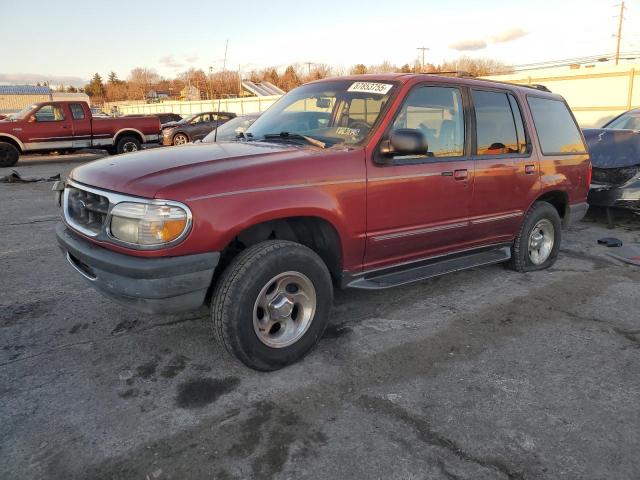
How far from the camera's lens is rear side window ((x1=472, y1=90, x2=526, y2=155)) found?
423 cm

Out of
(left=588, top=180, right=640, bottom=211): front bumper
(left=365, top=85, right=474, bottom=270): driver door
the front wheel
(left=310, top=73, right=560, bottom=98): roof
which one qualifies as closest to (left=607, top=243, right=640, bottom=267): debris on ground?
(left=588, top=180, right=640, bottom=211): front bumper

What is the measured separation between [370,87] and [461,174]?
3.31 ft

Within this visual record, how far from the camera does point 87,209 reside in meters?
3.09

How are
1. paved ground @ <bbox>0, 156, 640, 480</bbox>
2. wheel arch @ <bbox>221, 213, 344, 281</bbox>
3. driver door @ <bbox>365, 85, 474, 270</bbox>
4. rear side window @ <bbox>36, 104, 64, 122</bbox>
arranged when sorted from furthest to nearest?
rear side window @ <bbox>36, 104, 64, 122</bbox>
driver door @ <bbox>365, 85, 474, 270</bbox>
wheel arch @ <bbox>221, 213, 344, 281</bbox>
paved ground @ <bbox>0, 156, 640, 480</bbox>

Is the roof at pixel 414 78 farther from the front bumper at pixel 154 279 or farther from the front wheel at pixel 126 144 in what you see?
the front wheel at pixel 126 144

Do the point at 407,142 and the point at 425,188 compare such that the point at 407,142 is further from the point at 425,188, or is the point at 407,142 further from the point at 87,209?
the point at 87,209

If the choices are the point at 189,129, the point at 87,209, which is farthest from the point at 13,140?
the point at 87,209

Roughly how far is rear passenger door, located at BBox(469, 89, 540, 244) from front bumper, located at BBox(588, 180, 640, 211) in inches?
120

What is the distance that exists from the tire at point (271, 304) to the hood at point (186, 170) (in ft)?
1.52

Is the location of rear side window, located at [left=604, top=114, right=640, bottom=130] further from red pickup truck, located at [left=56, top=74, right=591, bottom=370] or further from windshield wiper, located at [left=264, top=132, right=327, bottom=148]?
windshield wiper, located at [left=264, top=132, right=327, bottom=148]

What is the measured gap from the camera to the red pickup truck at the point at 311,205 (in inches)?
107

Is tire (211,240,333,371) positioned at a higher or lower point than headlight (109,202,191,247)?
lower

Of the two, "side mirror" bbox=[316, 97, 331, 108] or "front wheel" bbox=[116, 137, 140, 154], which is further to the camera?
"front wheel" bbox=[116, 137, 140, 154]

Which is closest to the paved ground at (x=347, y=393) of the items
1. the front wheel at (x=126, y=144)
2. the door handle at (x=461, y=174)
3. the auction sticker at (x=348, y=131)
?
the door handle at (x=461, y=174)
